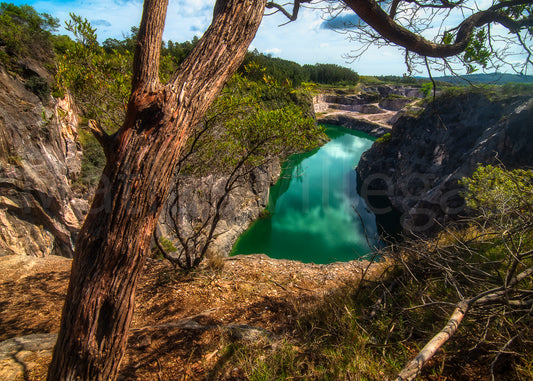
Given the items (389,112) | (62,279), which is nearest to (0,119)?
(62,279)

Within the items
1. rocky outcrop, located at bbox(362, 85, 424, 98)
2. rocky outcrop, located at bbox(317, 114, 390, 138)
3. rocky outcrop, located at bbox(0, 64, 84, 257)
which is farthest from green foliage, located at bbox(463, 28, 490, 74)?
rocky outcrop, located at bbox(362, 85, 424, 98)

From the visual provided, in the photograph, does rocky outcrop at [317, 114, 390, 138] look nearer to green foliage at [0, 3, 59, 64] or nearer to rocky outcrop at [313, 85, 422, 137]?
rocky outcrop at [313, 85, 422, 137]

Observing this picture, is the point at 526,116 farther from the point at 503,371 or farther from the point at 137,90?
the point at 137,90

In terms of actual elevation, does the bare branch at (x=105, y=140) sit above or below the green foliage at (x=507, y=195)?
above

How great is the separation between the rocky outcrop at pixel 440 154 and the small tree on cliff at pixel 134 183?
1258 centimetres

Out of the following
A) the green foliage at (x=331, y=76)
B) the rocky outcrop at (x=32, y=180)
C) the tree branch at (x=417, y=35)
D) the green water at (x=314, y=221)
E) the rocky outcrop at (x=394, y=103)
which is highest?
the green foliage at (x=331, y=76)

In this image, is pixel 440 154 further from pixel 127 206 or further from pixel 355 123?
pixel 355 123

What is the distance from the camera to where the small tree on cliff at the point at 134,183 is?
115 centimetres

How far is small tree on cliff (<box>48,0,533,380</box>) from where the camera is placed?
1147 mm

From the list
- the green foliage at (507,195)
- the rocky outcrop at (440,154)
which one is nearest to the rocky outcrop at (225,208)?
the green foliage at (507,195)

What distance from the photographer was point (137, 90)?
135 centimetres

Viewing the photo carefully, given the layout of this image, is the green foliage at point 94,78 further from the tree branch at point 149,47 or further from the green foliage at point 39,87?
the green foliage at point 39,87

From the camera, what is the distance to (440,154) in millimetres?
18859

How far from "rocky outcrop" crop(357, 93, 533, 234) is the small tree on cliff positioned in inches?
495
